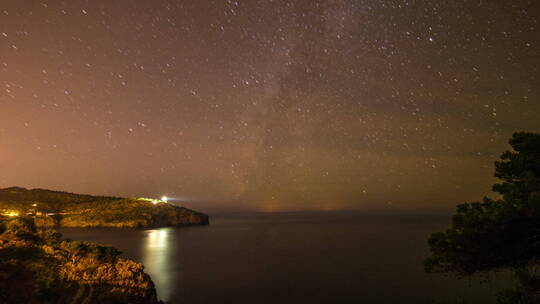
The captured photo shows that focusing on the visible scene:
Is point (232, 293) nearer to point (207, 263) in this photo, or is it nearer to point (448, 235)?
point (207, 263)

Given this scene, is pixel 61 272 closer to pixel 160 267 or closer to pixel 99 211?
pixel 160 267

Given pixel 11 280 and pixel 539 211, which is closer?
pixel 539 211

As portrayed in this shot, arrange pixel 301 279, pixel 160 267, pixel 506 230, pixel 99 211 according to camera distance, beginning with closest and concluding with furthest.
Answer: pixel 506 230 < pixel 301 279 < pixel 160 267 < pixel 99 211

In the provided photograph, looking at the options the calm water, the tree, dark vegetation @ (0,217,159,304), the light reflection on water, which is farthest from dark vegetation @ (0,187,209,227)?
the tree

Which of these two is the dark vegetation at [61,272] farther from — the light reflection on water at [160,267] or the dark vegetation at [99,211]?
the dark vegetation at [99,211]

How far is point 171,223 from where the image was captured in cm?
13450

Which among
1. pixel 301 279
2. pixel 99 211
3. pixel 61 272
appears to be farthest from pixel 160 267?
pixel 99 211

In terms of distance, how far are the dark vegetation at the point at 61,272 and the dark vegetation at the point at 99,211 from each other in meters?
93.2

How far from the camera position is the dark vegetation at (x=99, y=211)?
367ft

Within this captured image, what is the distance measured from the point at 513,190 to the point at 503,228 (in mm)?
1639

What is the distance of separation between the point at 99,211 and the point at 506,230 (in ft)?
449

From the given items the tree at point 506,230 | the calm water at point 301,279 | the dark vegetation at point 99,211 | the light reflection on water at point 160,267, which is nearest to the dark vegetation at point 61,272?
the calm water at point 301,279

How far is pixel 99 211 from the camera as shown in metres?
124

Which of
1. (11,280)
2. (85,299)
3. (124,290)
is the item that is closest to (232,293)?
(124,290)
